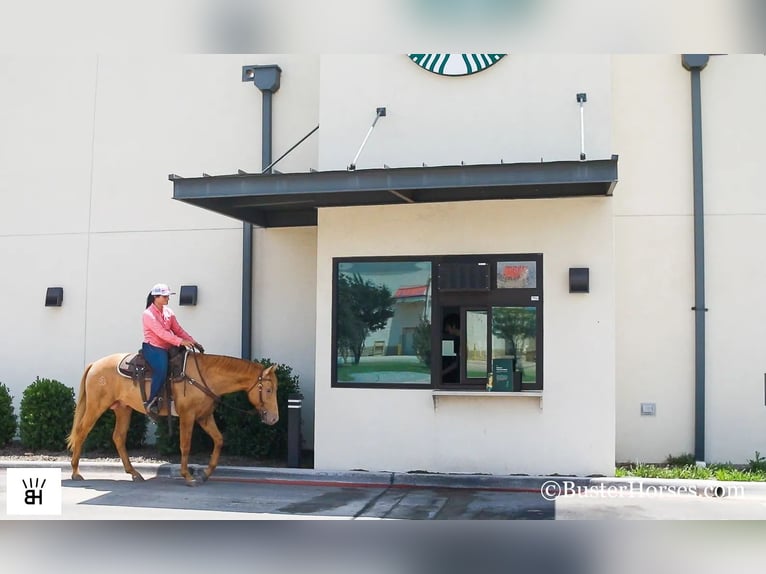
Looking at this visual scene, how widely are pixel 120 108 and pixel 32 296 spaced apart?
3.58 m

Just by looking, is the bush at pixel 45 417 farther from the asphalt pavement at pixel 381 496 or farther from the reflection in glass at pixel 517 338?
the reflection in glass at pixel 517 338

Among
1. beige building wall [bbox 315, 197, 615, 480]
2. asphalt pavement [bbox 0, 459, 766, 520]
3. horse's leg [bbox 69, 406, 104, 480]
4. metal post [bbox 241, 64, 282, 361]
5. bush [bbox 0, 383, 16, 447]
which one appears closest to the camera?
asphalt pavement [bbox 0, 459, 766, 520]

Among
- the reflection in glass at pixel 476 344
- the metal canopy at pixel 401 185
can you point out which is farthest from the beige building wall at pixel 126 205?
the reflection in glass at pixel 476 344

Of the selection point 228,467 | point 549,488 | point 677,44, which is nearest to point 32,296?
point 228,467

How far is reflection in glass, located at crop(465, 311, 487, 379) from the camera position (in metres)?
10.8

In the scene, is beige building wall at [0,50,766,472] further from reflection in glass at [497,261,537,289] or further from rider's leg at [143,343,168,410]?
rider's leg at [143,343,168,410]

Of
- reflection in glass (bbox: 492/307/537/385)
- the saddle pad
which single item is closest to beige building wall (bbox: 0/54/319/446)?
the saddle pad

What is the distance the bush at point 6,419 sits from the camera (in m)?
12.6

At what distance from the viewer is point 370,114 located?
11.4 metres

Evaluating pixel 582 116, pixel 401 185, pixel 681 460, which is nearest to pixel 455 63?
pixel 582 116

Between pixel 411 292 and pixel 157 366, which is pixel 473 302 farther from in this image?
pixel 157 366

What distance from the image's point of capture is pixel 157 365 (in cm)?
1015

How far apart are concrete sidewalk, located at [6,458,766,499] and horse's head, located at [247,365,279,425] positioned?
102cm

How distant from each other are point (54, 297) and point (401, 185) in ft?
23.2
